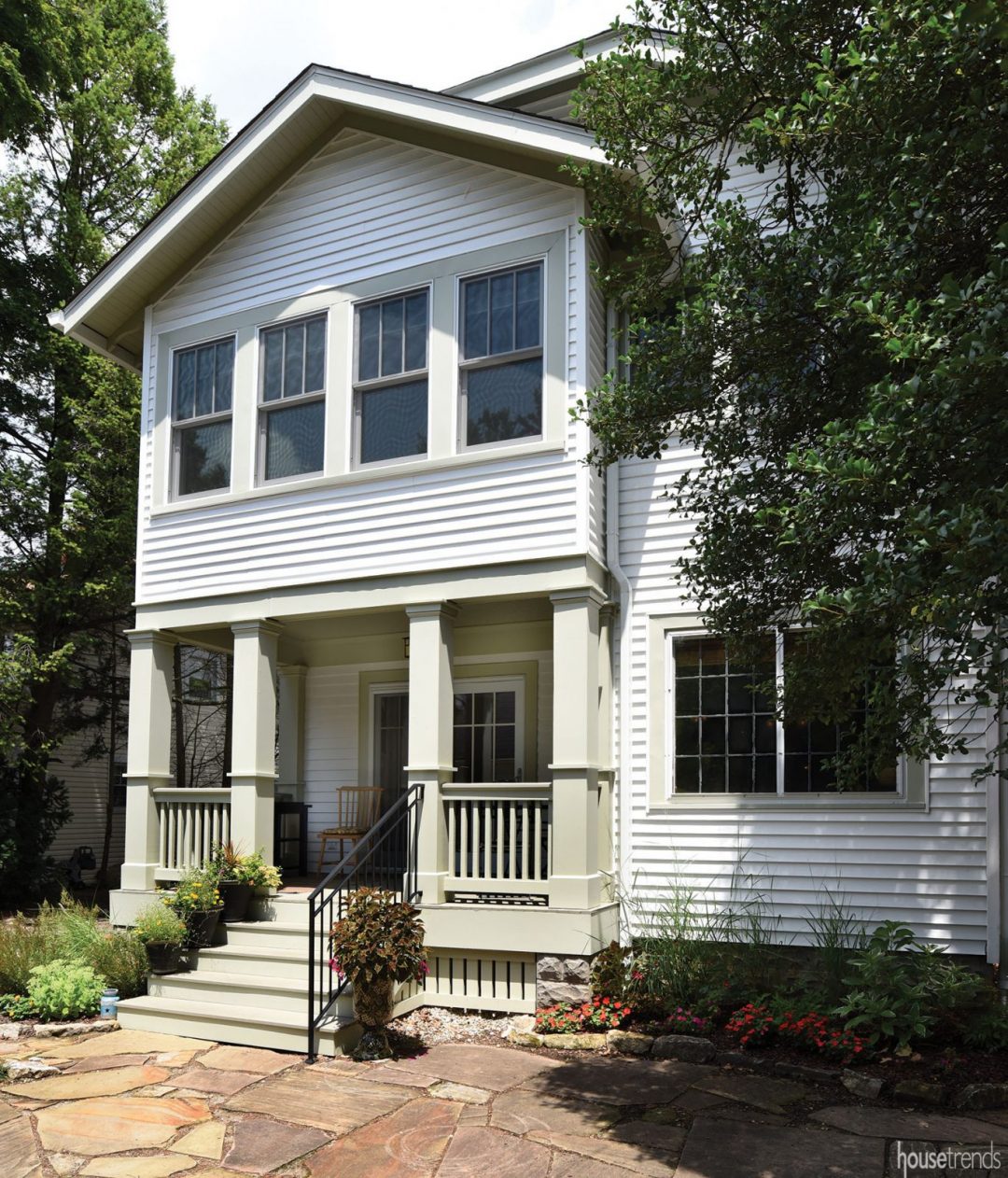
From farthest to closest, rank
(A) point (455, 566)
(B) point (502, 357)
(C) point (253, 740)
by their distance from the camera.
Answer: (C) point (253, 740), (B) point (502, 357), (A) point (455, 566)

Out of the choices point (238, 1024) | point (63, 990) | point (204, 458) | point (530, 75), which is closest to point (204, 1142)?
point (238, 1024)

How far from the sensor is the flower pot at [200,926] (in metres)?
8.55

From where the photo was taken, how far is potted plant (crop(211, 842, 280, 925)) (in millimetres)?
8875

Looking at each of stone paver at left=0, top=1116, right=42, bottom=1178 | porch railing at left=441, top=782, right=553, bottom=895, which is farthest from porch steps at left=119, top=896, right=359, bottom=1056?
stone paver at left=0, top=1116, right=42, bottom=1178

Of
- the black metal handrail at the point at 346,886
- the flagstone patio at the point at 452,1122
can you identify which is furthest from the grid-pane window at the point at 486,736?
the flagstone patio at the point at 452,1122

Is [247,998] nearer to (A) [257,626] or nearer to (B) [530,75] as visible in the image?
(A) [257,626]

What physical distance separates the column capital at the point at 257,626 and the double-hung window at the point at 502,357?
2.51 metres

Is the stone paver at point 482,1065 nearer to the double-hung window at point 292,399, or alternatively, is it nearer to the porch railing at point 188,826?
the porch railing at point 188,826

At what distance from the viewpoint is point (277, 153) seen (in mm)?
9977

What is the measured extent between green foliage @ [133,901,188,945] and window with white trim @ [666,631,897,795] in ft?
13.7

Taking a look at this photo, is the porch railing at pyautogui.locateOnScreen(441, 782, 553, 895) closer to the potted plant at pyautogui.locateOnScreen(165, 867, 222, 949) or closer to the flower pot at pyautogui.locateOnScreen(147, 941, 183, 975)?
the potted plant at pyautogui.locateOnScreen(165, 867, 222, 949)

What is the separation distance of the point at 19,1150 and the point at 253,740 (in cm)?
428

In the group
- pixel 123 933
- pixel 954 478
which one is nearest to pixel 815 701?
pixel 954 478

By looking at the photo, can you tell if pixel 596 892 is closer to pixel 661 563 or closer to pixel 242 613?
pixel 661 563
